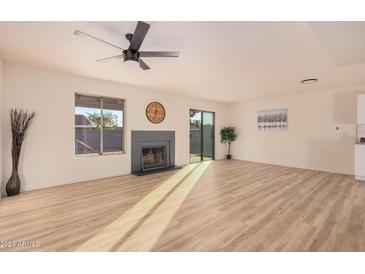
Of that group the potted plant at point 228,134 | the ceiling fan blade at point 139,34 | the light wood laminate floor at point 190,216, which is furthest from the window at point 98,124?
the potted plant at point 228,134

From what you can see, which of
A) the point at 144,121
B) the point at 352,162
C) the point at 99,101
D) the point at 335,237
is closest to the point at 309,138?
the point at 352,162

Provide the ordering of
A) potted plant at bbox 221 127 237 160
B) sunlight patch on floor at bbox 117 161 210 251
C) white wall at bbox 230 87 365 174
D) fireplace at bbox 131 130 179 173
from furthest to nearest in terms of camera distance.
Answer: potted plant at bbox 221 127 237 160, fireplace at bbox 131 130 179 173, white wall at bbox 230 87 365 174, sunlight patch on floor at bbox 117 161 210 251

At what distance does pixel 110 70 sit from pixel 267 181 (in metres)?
4.21

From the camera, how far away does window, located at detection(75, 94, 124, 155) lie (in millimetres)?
4266

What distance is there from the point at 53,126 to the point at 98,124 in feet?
3.19

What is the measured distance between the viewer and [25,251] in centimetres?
169

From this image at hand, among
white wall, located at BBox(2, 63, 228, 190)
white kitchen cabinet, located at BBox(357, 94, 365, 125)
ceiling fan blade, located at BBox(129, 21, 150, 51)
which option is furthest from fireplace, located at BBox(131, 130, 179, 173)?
white kitchen cabinet, located at BBox(357, 94, 365, 125)

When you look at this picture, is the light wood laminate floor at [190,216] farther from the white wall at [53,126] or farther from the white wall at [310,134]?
the white wall at [310,134]

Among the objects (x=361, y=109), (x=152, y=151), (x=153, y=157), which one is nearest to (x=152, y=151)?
(x=152, y=151)

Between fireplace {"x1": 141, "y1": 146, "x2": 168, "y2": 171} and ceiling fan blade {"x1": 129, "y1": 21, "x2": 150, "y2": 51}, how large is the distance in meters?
3.41

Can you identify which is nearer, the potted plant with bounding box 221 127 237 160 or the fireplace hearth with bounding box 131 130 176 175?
the fireplace hearth with bounding box 131 130 176 175

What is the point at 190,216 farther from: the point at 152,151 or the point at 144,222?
the point at 152,151

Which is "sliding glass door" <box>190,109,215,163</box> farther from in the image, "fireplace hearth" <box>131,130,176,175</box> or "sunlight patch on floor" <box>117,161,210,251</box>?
"sunlight patch on floor" <box>117,161,210,251</box>

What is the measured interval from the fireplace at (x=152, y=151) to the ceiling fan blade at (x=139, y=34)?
306cm
